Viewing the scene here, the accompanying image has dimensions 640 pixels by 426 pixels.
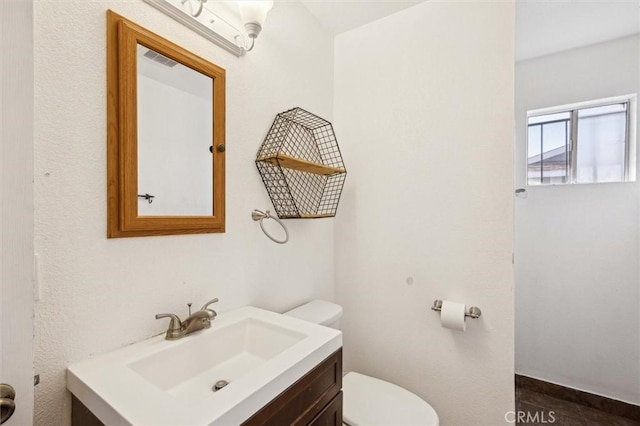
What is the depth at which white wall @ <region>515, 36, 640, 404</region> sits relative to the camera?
6.06 ft

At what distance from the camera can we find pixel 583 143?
81.2 inches

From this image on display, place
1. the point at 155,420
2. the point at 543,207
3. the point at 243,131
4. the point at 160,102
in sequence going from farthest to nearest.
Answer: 1. the point at 543,207
2. the point at 243,131
3. the point at 160,102
4. the point at 155,420

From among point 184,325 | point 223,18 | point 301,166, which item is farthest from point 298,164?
point 184,325

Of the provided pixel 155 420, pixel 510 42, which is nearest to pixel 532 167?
pixel 510 42

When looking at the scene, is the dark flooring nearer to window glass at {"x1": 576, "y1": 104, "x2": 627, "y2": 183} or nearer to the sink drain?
window glass at {"x1": 576, "y1": 104, "x2": 627, "y2": 183}

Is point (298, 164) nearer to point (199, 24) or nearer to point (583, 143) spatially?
point (199, 24)

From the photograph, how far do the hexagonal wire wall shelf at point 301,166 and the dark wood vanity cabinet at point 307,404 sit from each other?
690 millimetres

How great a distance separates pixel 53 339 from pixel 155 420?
15.6 inches

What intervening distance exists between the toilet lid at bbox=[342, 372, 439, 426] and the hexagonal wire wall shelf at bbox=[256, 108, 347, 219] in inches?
34.4

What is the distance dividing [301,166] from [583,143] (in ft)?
6.73

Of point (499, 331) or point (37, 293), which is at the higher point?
point (37, 293)

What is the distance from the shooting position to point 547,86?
2125 millimetres

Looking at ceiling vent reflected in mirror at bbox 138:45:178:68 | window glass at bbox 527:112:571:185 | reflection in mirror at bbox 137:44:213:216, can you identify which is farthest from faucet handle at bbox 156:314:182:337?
window glass at bbox 527:112:571:185

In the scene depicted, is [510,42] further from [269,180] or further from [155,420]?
[155,420]
